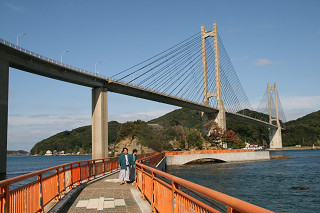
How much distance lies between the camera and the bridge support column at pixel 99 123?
44625 millimetres

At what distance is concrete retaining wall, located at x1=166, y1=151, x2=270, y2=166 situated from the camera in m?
53.8

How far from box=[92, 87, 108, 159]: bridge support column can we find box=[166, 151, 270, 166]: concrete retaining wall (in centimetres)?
1314

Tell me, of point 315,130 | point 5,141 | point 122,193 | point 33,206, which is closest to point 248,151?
point 5,141

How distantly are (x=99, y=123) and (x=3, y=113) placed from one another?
15.0 m

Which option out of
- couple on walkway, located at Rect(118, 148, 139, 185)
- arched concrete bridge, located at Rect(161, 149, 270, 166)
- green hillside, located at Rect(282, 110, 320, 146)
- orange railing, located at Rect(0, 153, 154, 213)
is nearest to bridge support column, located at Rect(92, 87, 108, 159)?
arched concrete bridge, located at Rect(161, 149, 270, 166)

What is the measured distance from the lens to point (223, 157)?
194 feet

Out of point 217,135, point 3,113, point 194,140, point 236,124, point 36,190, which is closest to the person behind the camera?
point 36,190

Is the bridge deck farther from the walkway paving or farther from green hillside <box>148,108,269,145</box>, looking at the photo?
green hillside <box>148,108,269,145</box>

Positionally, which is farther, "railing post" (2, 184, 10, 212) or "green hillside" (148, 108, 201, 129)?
"green hillside" (148, 108, 201, 129)

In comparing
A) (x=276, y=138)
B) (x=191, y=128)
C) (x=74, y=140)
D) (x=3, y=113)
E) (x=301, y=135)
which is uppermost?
(x=191, y=128)

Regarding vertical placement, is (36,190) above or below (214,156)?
above

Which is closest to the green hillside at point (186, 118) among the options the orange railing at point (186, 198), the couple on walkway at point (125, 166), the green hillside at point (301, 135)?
the green hillside at point (301, 135)

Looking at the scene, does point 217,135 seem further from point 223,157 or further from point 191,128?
point 191,128

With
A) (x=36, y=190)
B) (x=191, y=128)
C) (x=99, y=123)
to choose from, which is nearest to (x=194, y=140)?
(x=191, y=128)
